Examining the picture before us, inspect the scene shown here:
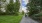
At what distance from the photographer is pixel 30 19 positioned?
2.99m

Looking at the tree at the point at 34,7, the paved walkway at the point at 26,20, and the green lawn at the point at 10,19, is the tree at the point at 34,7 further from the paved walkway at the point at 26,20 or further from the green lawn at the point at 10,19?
the green lawn at the point at 10,19

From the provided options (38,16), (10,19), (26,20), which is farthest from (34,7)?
(10,19)

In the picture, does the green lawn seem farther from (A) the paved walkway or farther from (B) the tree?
(B) the tree

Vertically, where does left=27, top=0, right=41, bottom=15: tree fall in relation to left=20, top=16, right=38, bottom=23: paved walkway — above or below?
above

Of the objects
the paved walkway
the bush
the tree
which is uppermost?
the tree

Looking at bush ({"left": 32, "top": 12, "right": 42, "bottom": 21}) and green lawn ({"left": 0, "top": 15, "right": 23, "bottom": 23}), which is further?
green lawn ({"left": 0, "top": 15, "right": 23, "bottom": 23})

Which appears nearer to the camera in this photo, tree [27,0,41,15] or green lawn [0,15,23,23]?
tree [27,0,41,15]

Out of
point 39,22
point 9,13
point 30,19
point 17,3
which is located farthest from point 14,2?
point 39,22

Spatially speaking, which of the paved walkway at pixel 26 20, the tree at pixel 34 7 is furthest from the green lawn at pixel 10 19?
the tree at pixel 34 7

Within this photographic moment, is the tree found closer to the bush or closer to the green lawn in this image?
the bush

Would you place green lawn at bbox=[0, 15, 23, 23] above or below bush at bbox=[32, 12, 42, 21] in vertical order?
below

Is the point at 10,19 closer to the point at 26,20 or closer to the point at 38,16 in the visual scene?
the point at 26,20

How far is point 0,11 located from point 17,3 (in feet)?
1.83

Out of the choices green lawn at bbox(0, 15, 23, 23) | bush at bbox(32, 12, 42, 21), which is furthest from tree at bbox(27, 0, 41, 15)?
green lawn at bbox(0, 15, 23, 23)
